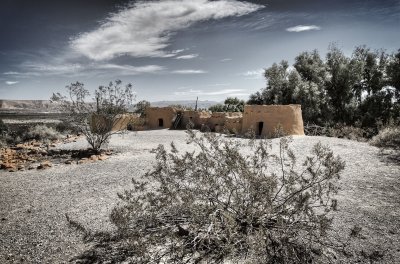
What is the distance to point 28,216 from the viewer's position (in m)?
6.32

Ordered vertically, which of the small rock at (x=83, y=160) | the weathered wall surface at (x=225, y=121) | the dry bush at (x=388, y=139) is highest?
the weathered wall surface at (x=225, y=121)

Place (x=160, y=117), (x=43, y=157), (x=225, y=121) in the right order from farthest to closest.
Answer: (x=160, y=117)
(x=225, y=121)
(x=43, y=157)

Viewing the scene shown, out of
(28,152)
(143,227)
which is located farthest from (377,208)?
(28,152)

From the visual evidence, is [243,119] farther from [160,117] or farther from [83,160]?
[83,160]

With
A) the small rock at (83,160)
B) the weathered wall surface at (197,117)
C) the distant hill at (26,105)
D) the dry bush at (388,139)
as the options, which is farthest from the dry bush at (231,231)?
the distant hill at (26,105)

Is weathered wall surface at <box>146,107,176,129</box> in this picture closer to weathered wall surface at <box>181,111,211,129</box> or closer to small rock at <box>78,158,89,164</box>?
weathered wall surface at <box>181,111,211,129</box>

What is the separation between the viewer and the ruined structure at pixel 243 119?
681 inches

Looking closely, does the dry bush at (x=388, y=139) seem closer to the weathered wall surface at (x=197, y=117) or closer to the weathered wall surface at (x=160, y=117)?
the weathered wall surface at (x=197, y=117)

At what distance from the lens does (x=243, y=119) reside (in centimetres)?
1878

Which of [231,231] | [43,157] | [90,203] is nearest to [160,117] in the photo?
[43,157]

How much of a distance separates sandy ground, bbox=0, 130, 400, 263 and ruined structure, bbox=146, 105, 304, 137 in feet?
14.5

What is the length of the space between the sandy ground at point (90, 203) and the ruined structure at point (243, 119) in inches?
174

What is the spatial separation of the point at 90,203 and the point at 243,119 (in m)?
13.3

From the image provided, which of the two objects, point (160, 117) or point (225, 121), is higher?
point (160, 117)
